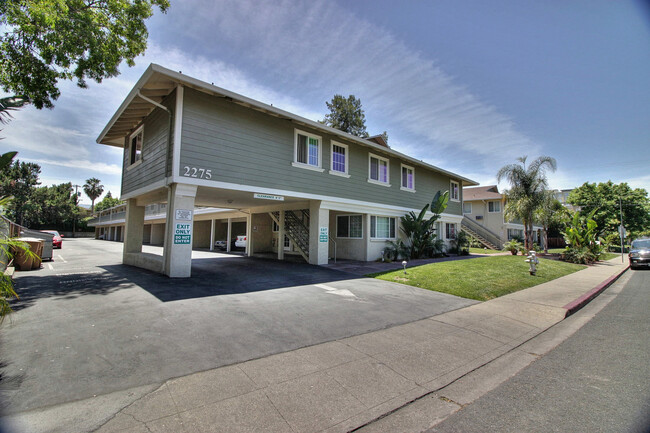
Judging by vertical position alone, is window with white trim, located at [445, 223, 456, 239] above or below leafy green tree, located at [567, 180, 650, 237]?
below

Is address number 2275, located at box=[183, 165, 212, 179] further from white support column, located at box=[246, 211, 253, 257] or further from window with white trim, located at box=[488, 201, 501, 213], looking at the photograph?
window with white trim, located at box=[488, 201, 501, 213]

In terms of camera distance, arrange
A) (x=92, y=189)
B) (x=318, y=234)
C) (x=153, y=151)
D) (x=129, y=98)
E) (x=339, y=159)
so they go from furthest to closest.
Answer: (x=92, y=189) < (x=339, y=159) < (x=318, y=234) < (x=153, y=151) < (x=129, y=98)

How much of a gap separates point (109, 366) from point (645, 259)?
88.6 feet

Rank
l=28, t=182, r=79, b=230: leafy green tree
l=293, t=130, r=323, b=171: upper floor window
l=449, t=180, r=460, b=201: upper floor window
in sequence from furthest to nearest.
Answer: l=28, t=182, r=79, b=230: leafy green tree → l=449, t=180, r=460, b=201: upper floor window → l=293, t=130, r=323, b=171: upper floor window

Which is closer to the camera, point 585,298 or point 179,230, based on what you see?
point 585,298

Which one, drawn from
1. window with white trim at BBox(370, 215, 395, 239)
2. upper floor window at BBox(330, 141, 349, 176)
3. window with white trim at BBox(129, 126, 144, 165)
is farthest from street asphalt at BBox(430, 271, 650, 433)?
window with white trim at BBox(129, 126, 144, 165)

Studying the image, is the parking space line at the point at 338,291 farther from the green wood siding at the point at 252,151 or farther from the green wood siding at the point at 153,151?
the green wood siding at the point at 153,151

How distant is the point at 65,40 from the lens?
31.8 feet

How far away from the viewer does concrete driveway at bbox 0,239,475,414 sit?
11.9ft

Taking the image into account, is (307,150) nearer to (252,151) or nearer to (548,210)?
(252,151)

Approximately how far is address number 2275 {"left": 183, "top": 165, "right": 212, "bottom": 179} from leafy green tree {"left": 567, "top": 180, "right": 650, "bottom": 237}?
165ft

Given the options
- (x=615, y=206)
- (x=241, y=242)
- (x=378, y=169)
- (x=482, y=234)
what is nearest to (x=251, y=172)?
(x=378, y=169)

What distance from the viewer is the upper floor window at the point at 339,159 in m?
14.7

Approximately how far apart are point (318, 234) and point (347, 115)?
25207mm
